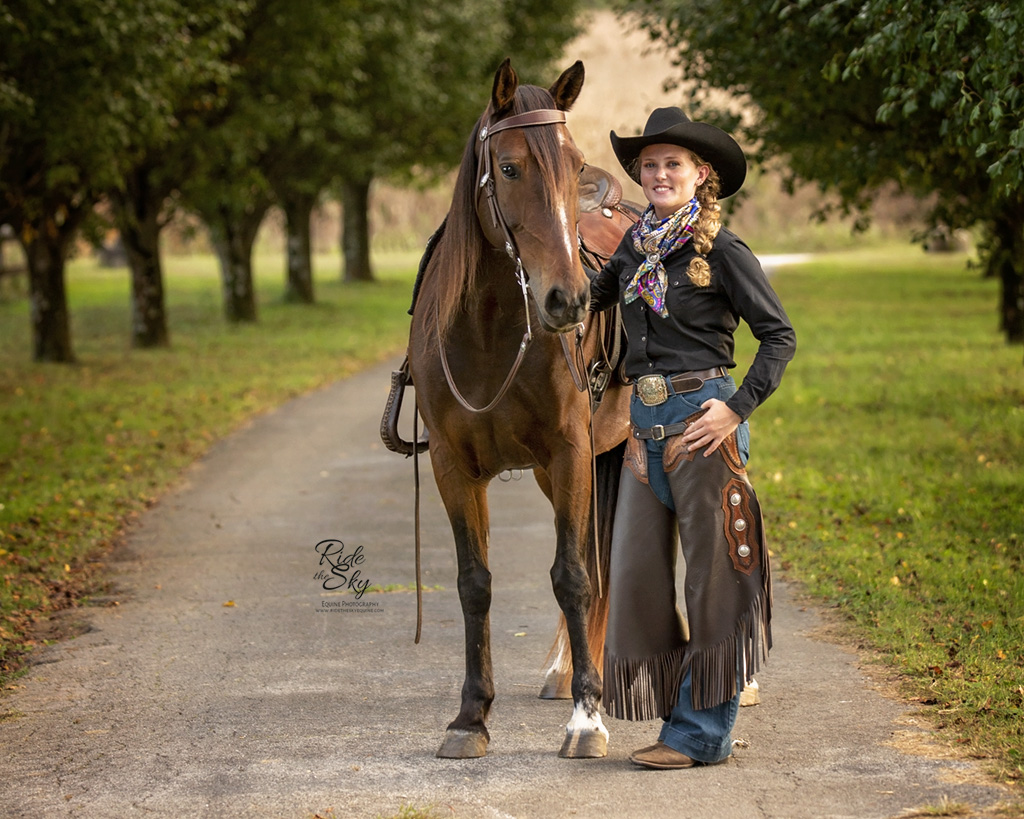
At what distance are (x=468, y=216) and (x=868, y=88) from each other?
873 centimetres

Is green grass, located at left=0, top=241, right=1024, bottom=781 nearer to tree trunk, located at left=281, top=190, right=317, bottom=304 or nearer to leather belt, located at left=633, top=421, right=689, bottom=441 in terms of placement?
leather belt, located at left=633, top=421, right=689, bottom=441

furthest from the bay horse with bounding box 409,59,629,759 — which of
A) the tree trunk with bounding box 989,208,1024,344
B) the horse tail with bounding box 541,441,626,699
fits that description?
the tree trunk with bounding box 989,208,1024,344

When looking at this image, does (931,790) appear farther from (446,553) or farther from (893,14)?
(893,14)

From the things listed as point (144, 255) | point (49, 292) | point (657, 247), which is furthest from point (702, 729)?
point (144, 255)

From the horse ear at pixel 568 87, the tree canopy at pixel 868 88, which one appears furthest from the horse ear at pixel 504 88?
the tree canopy at pixel 868 88

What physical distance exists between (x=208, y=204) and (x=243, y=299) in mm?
2671

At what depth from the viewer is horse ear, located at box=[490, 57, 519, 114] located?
167 inches

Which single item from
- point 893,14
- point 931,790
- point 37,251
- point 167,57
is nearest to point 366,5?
point 37,251

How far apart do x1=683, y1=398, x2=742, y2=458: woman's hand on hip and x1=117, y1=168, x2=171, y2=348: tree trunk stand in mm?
18511

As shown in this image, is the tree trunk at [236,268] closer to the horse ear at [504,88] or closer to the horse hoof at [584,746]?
the horse ear at [504,88]

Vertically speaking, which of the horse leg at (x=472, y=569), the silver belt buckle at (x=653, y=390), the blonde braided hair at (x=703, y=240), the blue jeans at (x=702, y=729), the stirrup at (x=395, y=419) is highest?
the blonde braided hair at (x=703, y=240)

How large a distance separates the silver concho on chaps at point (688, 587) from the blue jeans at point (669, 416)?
0.03 m

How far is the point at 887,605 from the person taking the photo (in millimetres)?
6453

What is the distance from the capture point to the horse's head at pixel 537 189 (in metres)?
3.98
